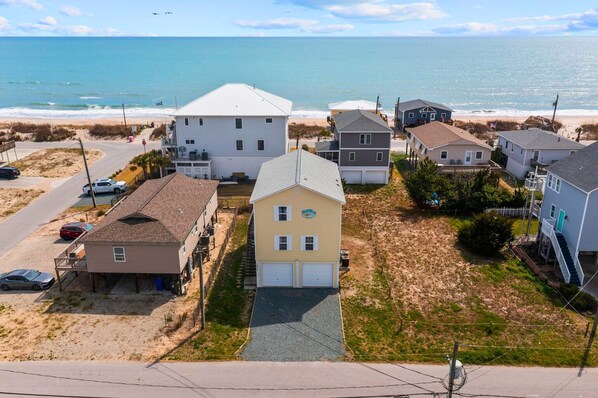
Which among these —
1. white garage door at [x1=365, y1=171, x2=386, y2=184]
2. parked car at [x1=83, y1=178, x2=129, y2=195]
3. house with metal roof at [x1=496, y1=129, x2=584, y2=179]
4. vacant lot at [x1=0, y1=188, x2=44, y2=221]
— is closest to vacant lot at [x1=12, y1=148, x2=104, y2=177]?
vacant lot at [x1=0, y1=188, x2=44, y2=221]

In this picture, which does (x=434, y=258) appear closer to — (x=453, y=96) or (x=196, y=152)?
(x=196, y=152)

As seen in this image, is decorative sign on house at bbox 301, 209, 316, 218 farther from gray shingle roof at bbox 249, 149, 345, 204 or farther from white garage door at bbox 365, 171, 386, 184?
white garage door at bbox 365, 171, 386, 184

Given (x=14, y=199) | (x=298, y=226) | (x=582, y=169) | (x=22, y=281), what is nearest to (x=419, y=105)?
(x=582, y=169)

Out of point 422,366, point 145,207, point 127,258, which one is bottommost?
point 422,366

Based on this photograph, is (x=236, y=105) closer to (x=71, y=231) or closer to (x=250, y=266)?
(x=71, y=231)

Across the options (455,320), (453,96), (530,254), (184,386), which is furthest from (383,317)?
(453,96)

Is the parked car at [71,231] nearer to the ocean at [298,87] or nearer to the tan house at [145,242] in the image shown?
the tan house at [145,242]

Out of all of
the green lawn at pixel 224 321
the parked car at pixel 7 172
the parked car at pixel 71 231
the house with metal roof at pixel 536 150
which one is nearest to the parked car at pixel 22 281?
the parked car at pixel 71 231
